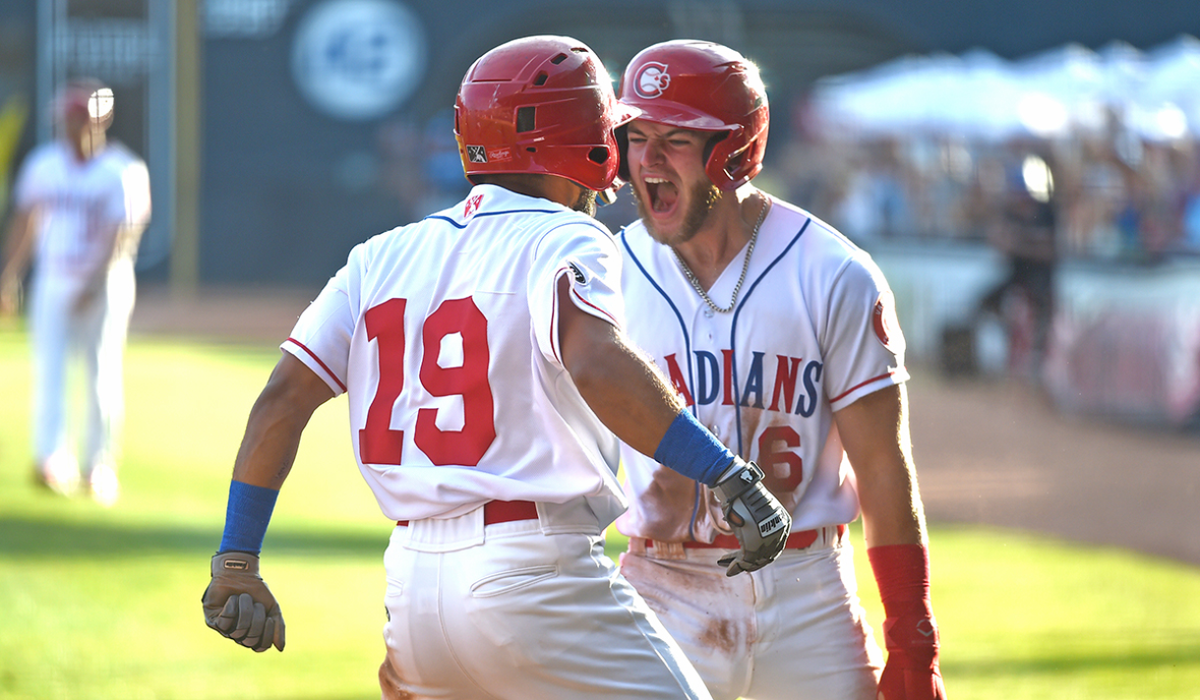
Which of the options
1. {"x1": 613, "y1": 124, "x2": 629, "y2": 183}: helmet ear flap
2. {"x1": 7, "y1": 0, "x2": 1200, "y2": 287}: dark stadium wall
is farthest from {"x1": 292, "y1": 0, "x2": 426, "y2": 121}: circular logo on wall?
{"x1": 613, "y1": 124, "x2": 629, "y2": 183}: helmet ear flap

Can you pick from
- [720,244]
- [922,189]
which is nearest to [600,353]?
[720,244]

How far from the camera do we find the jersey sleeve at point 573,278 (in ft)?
7.75

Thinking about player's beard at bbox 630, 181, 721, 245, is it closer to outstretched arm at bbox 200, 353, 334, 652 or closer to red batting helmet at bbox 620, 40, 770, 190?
red batting helmet at bbox 620, 40, 770, 190

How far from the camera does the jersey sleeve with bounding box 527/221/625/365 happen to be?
236 centimetres

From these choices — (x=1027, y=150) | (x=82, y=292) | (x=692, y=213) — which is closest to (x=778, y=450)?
(x=692, y=213)

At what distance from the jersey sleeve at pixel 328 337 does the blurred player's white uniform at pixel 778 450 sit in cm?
81

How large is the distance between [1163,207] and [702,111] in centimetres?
1138

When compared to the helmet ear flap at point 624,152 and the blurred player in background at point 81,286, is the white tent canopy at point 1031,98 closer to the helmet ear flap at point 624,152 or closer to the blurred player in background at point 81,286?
the blurred player in background at point 81,286

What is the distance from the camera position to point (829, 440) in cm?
311

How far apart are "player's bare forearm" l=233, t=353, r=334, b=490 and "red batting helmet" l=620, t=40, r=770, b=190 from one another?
38.3 inches

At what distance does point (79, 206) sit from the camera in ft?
29.0

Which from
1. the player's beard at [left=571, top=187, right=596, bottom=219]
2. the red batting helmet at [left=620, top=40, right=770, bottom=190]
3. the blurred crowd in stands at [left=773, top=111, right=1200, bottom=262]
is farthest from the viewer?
the blurred crowd in stands at [left=773, top=111, right=1200, bottom=262]

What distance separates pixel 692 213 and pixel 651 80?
320 millimetres

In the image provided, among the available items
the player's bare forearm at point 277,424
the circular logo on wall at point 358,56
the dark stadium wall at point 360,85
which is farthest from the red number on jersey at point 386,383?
the circular logo on wall at point 358,56
